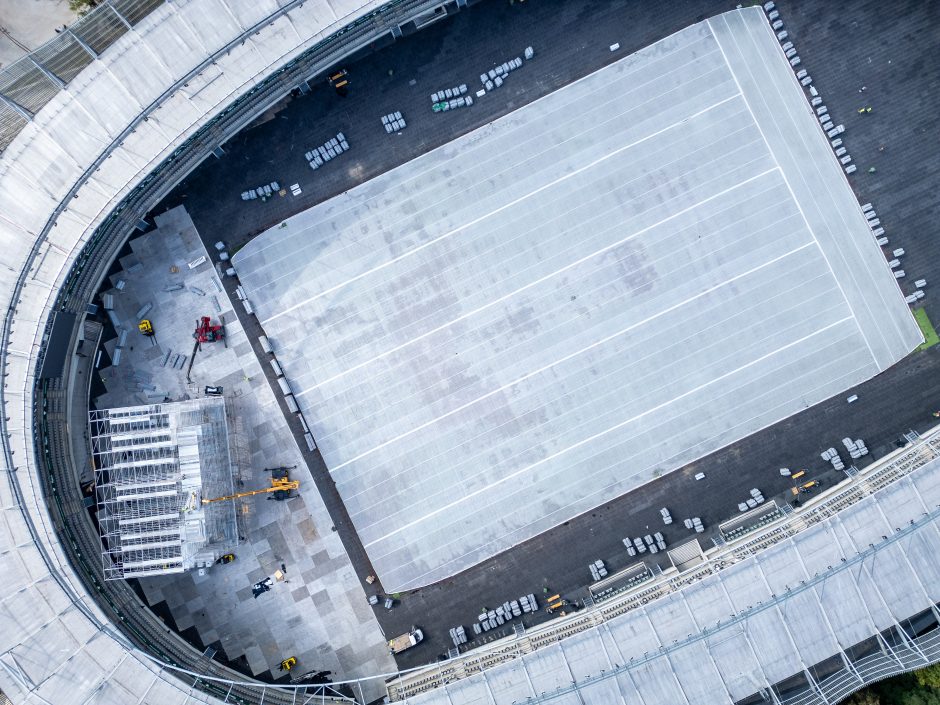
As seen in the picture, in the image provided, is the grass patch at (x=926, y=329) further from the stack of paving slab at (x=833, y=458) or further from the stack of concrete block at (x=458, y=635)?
the stack of concrete block at (x=458, y=635)

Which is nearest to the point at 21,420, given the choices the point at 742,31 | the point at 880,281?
the point at 742,31

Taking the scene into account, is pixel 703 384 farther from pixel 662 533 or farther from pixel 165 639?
pixel 165 639

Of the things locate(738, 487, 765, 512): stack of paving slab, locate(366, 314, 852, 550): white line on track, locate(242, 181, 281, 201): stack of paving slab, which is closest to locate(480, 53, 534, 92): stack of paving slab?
locate(242, 181, 281, 201): stack of paving slab

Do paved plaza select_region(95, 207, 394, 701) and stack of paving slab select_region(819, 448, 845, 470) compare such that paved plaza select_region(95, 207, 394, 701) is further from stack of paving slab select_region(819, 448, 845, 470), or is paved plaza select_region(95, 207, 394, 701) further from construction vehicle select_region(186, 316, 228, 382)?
stack of paving slab select_region(819, 448, 845, 470)

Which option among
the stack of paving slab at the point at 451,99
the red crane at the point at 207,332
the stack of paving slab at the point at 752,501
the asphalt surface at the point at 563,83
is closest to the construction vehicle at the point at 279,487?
the asphalt surface at the point at 563,83

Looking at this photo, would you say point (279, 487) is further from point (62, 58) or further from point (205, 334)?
point (62, 58)

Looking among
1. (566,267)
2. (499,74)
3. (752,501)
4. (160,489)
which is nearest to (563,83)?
(499,74)

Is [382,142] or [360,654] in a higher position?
[382,142]
